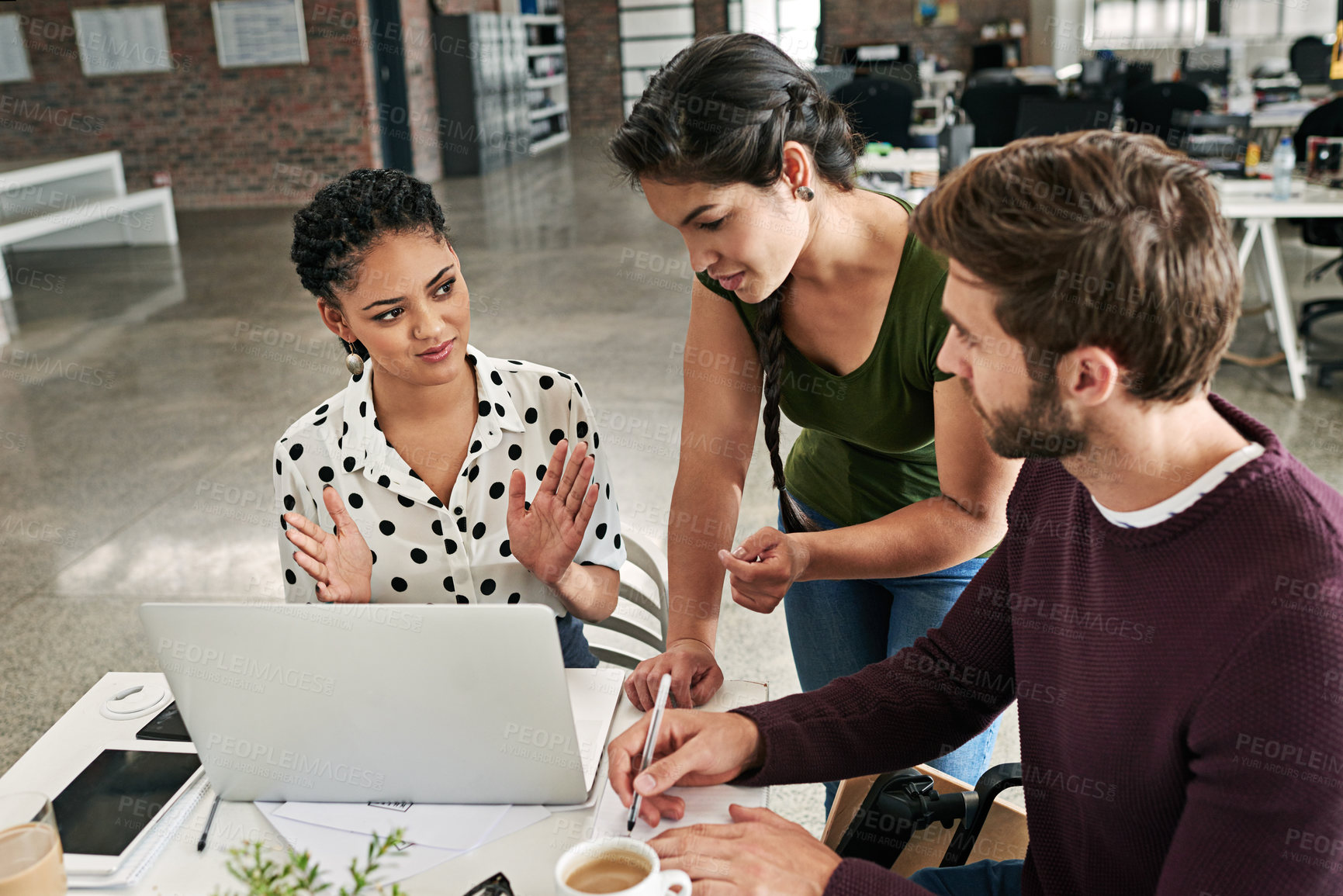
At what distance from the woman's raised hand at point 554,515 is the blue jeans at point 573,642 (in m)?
0.15

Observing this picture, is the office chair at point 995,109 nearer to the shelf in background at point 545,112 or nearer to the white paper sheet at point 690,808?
the white paper sheet at point 690,808

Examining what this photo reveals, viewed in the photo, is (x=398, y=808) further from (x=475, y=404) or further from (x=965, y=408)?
(x=965, y=408)

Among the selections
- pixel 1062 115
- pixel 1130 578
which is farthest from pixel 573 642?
pixel 1062 115

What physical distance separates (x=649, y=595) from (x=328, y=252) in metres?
0.77

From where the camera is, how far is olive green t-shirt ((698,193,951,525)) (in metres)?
1.35

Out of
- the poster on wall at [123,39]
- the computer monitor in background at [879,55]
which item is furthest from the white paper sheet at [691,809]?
the computer monitor in background at [879,55]

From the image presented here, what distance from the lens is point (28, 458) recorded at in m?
4.10

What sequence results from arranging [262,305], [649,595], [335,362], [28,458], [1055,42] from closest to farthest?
[649,595] → [28,458] → [335,362] → [262,305] → [1055,42]

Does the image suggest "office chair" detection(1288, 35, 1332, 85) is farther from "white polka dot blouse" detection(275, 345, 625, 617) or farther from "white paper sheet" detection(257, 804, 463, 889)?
"white paper sheet" detection(257, 804, 463, 889)

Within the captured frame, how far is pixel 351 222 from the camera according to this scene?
1425 millimetres

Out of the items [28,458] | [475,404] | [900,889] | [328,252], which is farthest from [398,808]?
[28,458]

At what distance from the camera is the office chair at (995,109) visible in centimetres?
720

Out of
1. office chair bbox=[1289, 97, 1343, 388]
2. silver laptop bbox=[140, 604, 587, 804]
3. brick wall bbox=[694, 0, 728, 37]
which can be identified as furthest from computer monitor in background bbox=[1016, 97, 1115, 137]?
brick wall bbox=[694, 0, 728, 37]

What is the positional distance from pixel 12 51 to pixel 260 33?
8.35 ft
